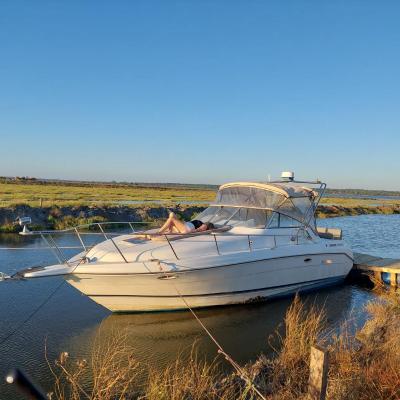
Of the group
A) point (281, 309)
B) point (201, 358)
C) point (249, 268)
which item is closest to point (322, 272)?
point (281, 309)

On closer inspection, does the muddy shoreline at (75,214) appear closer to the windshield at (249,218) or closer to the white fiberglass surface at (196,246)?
the windshield at (249,218)

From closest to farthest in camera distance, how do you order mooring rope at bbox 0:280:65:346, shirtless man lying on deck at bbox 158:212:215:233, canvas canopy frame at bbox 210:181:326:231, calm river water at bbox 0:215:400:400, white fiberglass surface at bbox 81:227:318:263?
calm river water at bbox 0:215:400:400, mooring rope at bbox 0:280:65:346, white fiberglass surface at bbox 81:227:318:263, shirtless man lying on deck at bbox 158:212:215:233, canvas canopy frame at bbox 210:181:326:231

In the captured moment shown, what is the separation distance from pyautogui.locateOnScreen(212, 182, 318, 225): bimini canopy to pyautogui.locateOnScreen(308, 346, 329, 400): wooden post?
21.5 ft

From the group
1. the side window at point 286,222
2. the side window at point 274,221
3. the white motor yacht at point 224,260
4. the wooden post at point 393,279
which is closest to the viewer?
the white motor yacht at point 224,260

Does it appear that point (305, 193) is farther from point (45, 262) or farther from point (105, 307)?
point (45, 262)

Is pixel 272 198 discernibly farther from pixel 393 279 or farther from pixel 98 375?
pixel 98 375

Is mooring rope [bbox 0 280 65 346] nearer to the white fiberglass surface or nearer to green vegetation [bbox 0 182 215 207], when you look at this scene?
the white fiberglass surface

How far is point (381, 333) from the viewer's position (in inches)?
264

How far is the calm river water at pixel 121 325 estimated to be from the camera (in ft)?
23.7

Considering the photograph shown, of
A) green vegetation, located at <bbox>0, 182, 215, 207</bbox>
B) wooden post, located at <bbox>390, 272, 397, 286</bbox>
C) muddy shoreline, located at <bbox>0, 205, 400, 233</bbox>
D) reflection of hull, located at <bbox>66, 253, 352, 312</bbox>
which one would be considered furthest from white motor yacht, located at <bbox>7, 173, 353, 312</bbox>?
green vegetation, located at <bbox>0, 182, 215, 207</bbox>

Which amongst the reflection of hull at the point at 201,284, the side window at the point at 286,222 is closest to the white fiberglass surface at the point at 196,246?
the side window at the point at 286,222

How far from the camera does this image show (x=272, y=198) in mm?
11148

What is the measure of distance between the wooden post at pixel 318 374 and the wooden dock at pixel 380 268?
936 centimetres

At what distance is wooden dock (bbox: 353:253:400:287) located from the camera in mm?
12414
